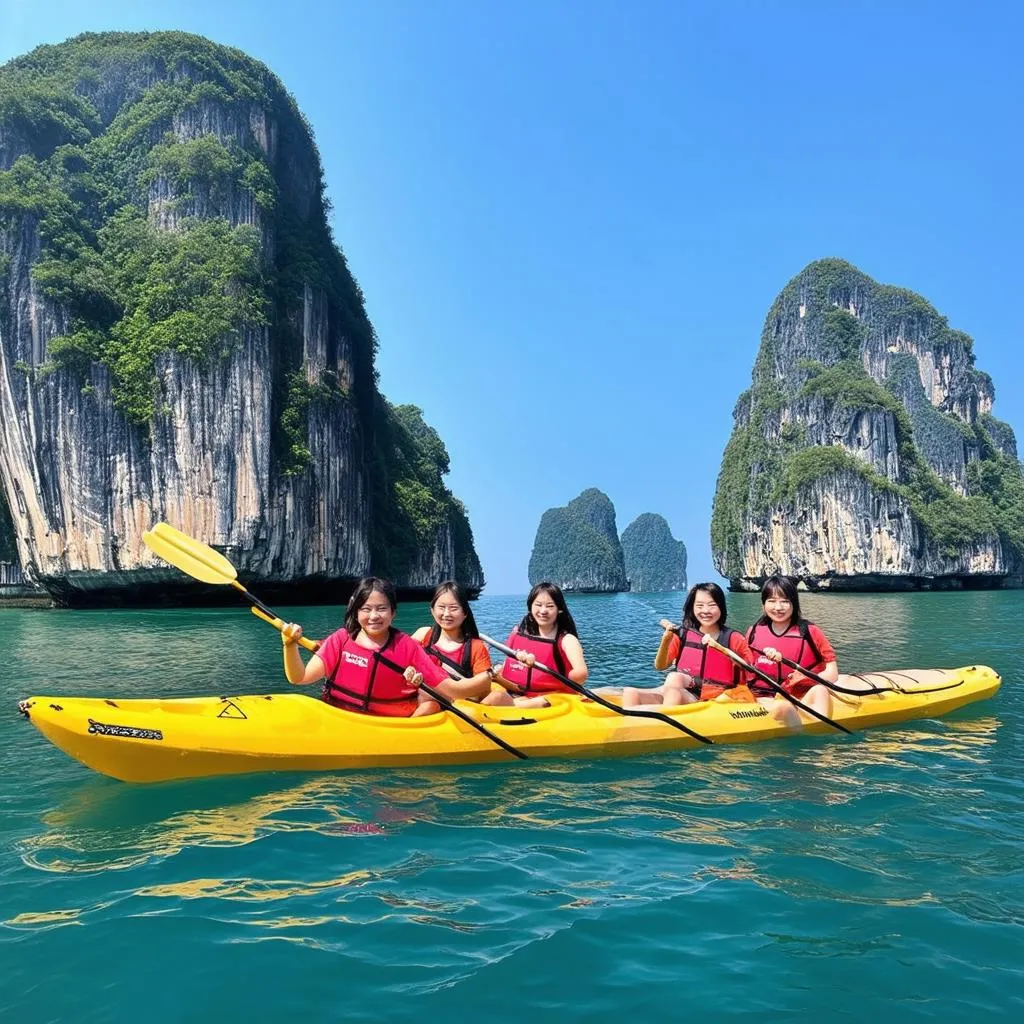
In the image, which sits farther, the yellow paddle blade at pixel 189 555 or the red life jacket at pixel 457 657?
the yellow paddle blade at pixel 189 555

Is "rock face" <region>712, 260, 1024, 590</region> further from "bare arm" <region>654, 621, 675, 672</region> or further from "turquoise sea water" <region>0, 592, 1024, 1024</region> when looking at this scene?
"turquoise sea water" <region>0, 592, 1024, 1024</region>

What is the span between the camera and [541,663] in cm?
657

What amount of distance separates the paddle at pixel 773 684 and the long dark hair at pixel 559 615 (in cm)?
122

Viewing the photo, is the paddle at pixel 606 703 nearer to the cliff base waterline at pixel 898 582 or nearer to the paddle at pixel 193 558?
the paddle at pixel 193 558

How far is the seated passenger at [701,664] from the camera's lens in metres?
6.99

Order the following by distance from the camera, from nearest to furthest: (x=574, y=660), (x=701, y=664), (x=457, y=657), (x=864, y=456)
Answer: (x=457, y=657)
(x=574, y=660)
(x=701, y=664)
(x=864, y=456)

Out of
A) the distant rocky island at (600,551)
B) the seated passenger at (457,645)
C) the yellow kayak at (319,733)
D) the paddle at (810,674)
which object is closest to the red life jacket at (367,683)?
the yellow kayak at (319,733)

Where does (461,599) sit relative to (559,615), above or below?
above

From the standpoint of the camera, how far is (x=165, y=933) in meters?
3.05

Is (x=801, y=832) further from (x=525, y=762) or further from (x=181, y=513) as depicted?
(x=181, y=513)

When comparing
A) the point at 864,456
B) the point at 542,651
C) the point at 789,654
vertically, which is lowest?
the point at 789,654

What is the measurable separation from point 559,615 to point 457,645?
0.97 metres

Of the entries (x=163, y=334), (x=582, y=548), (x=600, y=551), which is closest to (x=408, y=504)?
(x=163, y=334)

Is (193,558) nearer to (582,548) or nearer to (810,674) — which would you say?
(810,674)
